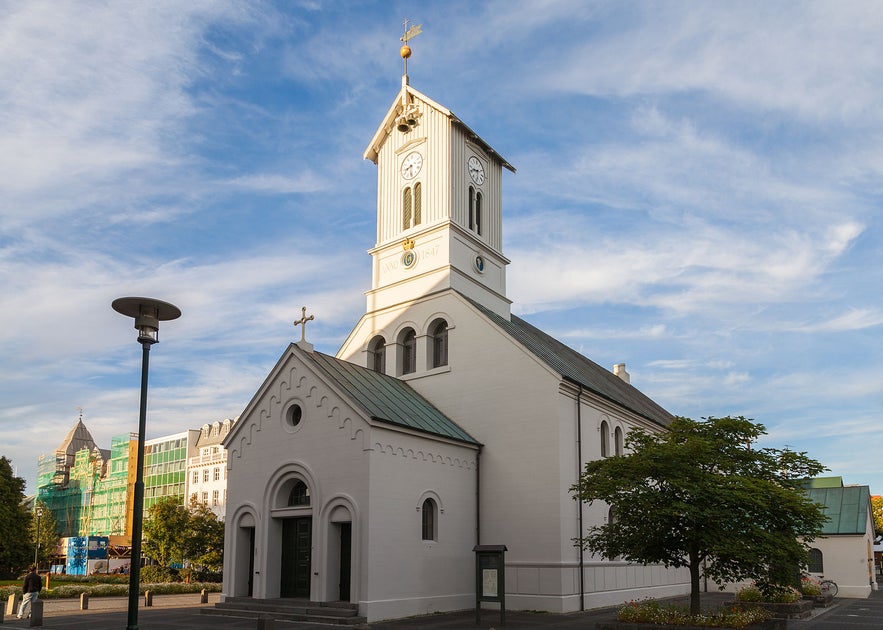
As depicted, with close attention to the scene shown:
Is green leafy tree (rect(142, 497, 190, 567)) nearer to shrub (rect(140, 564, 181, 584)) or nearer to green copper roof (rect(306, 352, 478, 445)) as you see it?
shrub (rect(140, 564, 181, 584))

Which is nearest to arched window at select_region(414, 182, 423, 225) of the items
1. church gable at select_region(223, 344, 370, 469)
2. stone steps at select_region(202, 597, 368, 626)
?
church gable at select_region(223, 344, 370, 469)

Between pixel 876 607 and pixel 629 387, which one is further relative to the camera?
pixel 629 387

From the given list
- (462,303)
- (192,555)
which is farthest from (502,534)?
(192,555)

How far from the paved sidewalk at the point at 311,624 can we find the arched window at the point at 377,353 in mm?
11940

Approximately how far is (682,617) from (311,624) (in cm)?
1072

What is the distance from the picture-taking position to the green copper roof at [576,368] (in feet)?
104

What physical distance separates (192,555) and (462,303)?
28072mm

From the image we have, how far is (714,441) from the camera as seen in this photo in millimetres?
22219

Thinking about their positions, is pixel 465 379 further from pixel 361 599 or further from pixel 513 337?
pixel 361 599

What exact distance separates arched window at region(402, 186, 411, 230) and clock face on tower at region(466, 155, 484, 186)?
120 inches

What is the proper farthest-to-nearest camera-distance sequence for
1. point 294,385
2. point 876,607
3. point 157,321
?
point 876,607, point 294,385, point 157,321

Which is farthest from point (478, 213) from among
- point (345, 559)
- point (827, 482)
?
point (827, 482)

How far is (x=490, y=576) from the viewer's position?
23.6 m

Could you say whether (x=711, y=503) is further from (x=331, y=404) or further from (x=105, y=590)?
(x=105, y=590)
